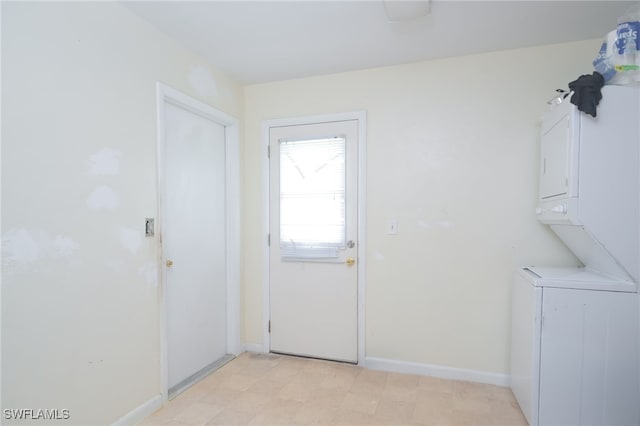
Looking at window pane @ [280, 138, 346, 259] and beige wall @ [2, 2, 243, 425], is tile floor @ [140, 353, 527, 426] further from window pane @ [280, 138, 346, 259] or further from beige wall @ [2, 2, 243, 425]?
window pane @ [280, 138, 346, 259]

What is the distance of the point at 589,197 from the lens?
74.0 inches

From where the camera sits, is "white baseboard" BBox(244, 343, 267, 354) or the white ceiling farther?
"white baseboard" BBox(244, 343, 267, 354)

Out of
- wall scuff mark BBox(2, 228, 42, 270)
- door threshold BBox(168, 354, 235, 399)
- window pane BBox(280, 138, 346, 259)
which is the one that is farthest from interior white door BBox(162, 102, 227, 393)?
wall scuff mark BBox(2, 228, 42, 270)

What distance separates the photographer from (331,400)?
7.83ft

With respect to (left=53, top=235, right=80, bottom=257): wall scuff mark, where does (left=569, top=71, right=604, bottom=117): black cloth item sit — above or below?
above

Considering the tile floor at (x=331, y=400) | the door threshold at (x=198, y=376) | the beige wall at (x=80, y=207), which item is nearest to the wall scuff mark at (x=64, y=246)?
the beige wall at (x=80, y=207)

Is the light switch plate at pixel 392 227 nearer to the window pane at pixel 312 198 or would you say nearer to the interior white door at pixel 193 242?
the window pane at pixel 312 198

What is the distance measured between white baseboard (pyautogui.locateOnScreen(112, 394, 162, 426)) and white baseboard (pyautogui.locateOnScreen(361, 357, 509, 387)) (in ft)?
5.28

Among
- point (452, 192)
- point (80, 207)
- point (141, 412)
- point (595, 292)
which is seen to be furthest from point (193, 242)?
point (595, 292)

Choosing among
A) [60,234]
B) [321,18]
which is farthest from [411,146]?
[60,234]

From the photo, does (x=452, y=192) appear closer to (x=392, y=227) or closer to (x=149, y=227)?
(x=392, y=227)

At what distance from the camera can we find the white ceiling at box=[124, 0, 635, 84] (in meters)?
2.02

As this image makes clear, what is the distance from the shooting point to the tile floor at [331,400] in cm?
216

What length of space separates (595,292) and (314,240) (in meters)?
1.98
